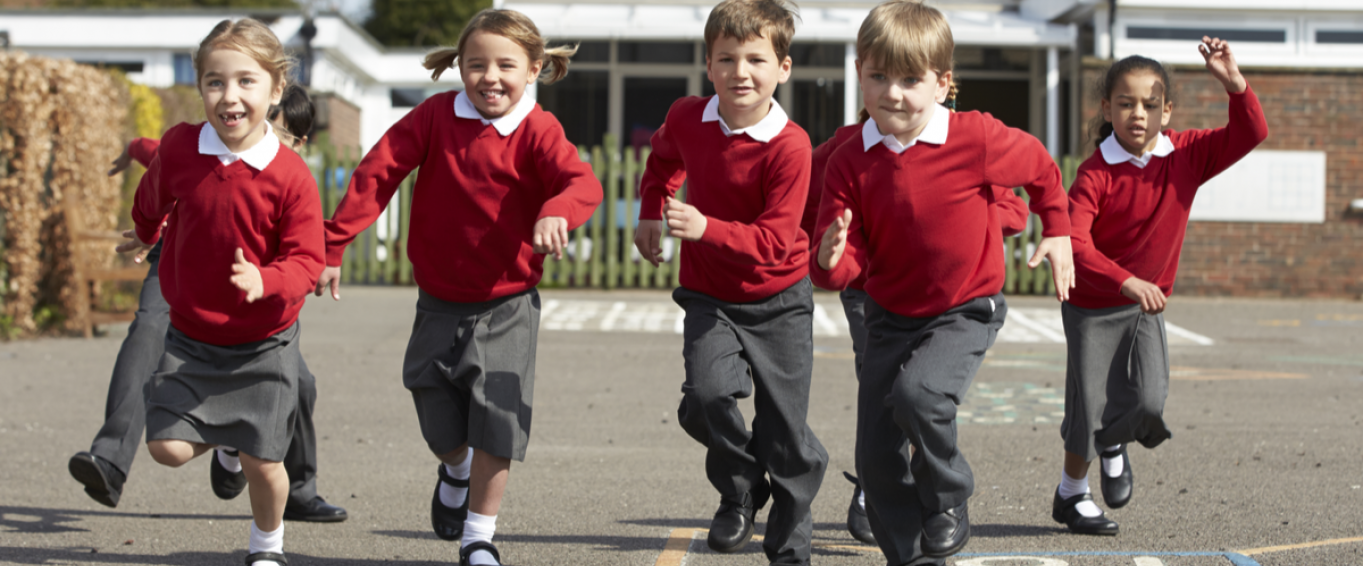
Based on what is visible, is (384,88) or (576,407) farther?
(384,88)

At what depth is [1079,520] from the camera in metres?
4.69

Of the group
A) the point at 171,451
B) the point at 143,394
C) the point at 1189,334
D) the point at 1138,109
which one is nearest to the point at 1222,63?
the point at 1138,109

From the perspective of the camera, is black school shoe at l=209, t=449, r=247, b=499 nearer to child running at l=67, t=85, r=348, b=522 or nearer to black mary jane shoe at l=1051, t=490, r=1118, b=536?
child running at l=67, t=85, r=348, b=522

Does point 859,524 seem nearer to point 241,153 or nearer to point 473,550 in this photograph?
point 473,550

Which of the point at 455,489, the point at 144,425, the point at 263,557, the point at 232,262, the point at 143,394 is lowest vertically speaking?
the point at 263,557

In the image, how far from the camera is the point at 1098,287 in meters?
4.59

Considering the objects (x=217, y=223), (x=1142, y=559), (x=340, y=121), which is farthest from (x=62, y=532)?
(x=340, y=121)

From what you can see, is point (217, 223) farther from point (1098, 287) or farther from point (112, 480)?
point (1098, 287)

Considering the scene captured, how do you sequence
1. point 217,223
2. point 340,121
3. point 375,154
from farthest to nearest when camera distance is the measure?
point 340,121
point 375,154
point 217,223

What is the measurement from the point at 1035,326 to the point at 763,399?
8739 mm

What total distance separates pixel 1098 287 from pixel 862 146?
4.25 ft

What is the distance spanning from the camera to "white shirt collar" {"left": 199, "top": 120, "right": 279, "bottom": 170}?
382 centimetres

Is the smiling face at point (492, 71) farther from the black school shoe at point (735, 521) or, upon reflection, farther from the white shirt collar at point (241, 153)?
the black school shoe at point (735, 521)

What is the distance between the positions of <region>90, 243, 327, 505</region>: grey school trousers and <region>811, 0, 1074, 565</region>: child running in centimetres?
227
